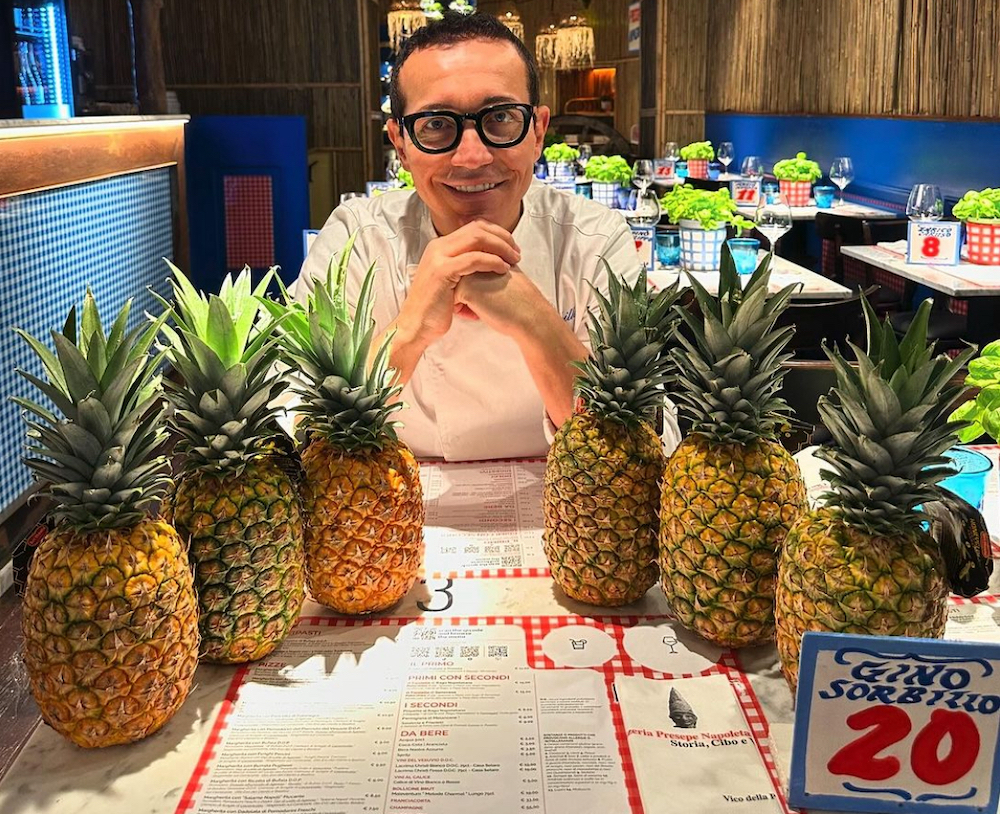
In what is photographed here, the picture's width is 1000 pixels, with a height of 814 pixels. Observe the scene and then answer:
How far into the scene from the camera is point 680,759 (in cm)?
98

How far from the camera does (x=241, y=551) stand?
3.53ft

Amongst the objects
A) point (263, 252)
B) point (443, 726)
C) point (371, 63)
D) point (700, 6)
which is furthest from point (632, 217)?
point (700, 6)

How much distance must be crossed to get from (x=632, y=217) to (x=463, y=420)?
406 cm

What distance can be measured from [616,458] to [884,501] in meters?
0.34

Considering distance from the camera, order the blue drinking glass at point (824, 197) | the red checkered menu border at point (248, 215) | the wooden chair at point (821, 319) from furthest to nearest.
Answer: the red checkered menu border at point (248, 215) < the blue drinking glass at point (824, 197) < the wooden chair at point (821, 319)

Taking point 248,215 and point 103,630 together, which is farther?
point 248,215

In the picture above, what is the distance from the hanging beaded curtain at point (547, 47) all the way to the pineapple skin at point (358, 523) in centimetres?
1416

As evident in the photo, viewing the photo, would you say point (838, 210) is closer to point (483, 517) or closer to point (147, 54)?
point (147, 54)

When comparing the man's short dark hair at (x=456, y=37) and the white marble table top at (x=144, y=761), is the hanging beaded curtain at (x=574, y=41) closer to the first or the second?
the man's short dark hair at (x=456, y=37)

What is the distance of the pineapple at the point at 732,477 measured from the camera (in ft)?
3.59

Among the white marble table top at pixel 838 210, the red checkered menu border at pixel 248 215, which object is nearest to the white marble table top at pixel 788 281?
the white marble table top at pixel 838 210

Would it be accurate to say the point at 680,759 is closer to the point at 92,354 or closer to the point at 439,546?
the point at 439,546

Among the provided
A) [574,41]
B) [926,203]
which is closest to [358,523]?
[926,203]

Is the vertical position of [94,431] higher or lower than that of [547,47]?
lower
